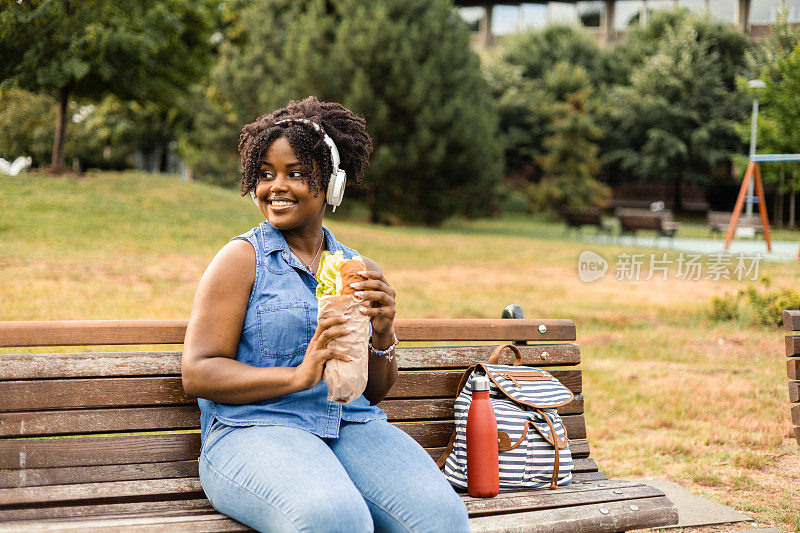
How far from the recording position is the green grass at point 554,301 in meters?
4.75

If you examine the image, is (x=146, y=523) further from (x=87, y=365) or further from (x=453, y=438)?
(x=453, y=438)

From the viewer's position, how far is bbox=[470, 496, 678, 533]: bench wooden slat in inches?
94.9

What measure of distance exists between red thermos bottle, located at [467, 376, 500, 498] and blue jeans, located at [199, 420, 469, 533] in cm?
33

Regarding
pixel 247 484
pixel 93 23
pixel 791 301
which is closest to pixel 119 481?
pixel 247 484

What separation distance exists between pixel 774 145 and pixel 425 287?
16.2 feet

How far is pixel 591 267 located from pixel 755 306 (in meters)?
6.22

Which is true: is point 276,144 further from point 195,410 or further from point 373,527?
point 373,527

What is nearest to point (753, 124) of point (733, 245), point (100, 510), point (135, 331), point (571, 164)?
point (733, 245)

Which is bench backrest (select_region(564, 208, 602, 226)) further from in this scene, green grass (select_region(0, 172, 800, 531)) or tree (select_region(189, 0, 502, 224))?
green grass (select_region(0, 172, 800, 531))

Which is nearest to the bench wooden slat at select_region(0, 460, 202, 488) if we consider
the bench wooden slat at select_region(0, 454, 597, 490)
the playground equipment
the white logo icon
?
the bench wooden slat at select_region(0, 454, 597, 490)

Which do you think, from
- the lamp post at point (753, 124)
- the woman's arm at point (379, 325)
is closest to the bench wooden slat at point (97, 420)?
the woman's arm at point (379, 325)

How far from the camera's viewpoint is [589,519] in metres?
2.50

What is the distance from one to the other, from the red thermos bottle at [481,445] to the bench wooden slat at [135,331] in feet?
1.19

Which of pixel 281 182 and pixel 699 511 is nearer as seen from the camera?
pixel 281 182
